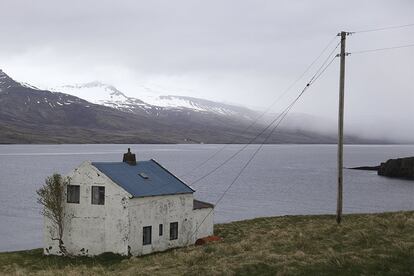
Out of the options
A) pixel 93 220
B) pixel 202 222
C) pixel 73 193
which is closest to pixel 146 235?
pixel 93 220

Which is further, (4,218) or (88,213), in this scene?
(4,218)

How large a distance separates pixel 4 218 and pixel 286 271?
203 ft

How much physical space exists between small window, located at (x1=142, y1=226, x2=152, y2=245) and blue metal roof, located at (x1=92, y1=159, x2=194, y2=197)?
263 cm

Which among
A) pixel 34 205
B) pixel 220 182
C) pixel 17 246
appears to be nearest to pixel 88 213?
pixel 17 246

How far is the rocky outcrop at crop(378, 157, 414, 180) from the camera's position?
149200mm

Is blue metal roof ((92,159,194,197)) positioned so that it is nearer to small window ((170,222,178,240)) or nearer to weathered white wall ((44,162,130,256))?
weathered white wall ((44,162,130,256))

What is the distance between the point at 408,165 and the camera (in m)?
151

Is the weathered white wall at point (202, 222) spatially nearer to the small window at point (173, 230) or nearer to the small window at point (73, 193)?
the small window at point (173, 230)

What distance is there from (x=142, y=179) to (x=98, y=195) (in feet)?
12.9

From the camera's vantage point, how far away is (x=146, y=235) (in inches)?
1516

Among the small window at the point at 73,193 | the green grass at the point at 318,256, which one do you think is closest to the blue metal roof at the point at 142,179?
the small window at the point at 73,193

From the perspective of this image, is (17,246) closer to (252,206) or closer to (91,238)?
(91,238)

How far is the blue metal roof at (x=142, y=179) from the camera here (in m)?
38.2

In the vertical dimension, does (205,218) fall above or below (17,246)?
above
